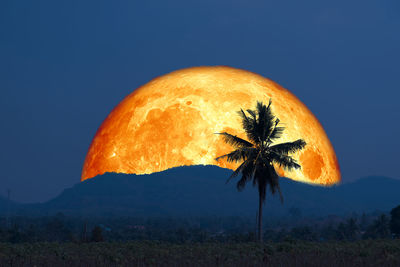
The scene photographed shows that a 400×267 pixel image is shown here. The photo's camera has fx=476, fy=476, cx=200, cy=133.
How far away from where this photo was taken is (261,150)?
120ft

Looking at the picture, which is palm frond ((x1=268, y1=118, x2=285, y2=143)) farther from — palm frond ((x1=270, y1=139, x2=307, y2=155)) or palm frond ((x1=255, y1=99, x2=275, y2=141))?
palm frond ((x1=270, y1=139, x2=307, y2=155))

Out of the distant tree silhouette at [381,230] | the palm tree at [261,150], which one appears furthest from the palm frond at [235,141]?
the distant tree silhouette at [381,230]

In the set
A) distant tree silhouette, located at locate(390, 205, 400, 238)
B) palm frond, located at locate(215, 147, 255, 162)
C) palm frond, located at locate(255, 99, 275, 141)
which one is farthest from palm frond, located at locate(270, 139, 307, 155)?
distant tree silhouette, located at locate(390, 205, 400, 238)

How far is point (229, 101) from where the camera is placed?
33406 mm

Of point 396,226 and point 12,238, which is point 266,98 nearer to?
point 12,238

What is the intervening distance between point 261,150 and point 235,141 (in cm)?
253

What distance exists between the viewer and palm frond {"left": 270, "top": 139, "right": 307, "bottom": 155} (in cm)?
→ 3485

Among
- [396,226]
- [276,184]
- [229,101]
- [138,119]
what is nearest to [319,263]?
[276,184]

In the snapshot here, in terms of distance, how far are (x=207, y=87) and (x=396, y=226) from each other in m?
68.7

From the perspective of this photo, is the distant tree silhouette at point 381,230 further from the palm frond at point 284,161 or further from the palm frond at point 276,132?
the palm frond at point 276,132

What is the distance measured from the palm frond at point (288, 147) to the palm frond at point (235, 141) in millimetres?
1962

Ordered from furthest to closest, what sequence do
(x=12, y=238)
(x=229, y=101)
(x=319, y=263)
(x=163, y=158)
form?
(x=12, y=238) → (x=229, y=101) → (x=163, y=158) → (x=319, y=263)

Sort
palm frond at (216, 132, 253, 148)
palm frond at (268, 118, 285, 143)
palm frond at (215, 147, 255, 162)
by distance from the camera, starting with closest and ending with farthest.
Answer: palm frond at (216, 132, 253, 148)
palm frond at (215, 147, 255, 162)
palm frond at (268, 118, 285, 143)

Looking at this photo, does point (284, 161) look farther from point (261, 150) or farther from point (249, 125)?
point (249, 125)
